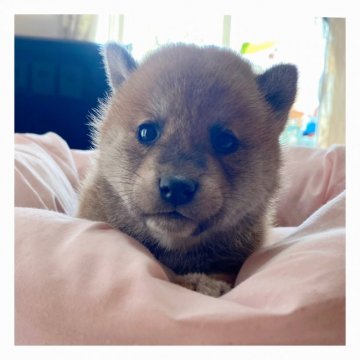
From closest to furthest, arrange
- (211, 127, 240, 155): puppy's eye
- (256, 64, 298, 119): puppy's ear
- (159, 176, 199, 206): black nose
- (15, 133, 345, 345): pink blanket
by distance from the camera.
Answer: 1. (15, 133, 345, 345): pink blanket
2. (159, 176, 199, 206): black nose
3. (211, 127, 240, 155): puppy's eye
4. (256, 64, 298, 119): puppy's ear

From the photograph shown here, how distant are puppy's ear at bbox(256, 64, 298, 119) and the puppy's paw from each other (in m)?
0.53

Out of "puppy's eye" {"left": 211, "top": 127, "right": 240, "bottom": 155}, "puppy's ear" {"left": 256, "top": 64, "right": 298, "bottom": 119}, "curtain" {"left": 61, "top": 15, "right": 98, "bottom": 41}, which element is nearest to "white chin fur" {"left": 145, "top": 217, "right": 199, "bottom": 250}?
"puppy's eye" {"left": 211, "top": 127, "right": 240, "bottom": 155}

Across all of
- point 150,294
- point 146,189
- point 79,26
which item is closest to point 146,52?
point 79,26

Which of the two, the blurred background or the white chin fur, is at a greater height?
the blurred background

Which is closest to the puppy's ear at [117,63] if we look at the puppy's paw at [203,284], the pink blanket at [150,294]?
the pink blanket at [150,294]

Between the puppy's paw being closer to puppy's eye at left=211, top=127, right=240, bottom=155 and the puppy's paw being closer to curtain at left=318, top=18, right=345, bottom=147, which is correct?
puppy's eye at left=211, top=127, right=240, bottom=155

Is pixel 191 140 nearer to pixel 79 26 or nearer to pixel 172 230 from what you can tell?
pixel 172 230

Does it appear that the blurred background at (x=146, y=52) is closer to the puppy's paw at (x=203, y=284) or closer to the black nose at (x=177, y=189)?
the black nose at (x=177, y=189)

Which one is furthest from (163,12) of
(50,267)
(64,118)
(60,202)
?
(64,118)

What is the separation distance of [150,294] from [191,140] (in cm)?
40

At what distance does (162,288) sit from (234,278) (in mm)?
373

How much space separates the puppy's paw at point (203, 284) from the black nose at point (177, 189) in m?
0.19

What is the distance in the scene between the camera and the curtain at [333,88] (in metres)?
1.28

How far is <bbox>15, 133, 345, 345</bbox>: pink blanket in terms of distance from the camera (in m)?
0.86
